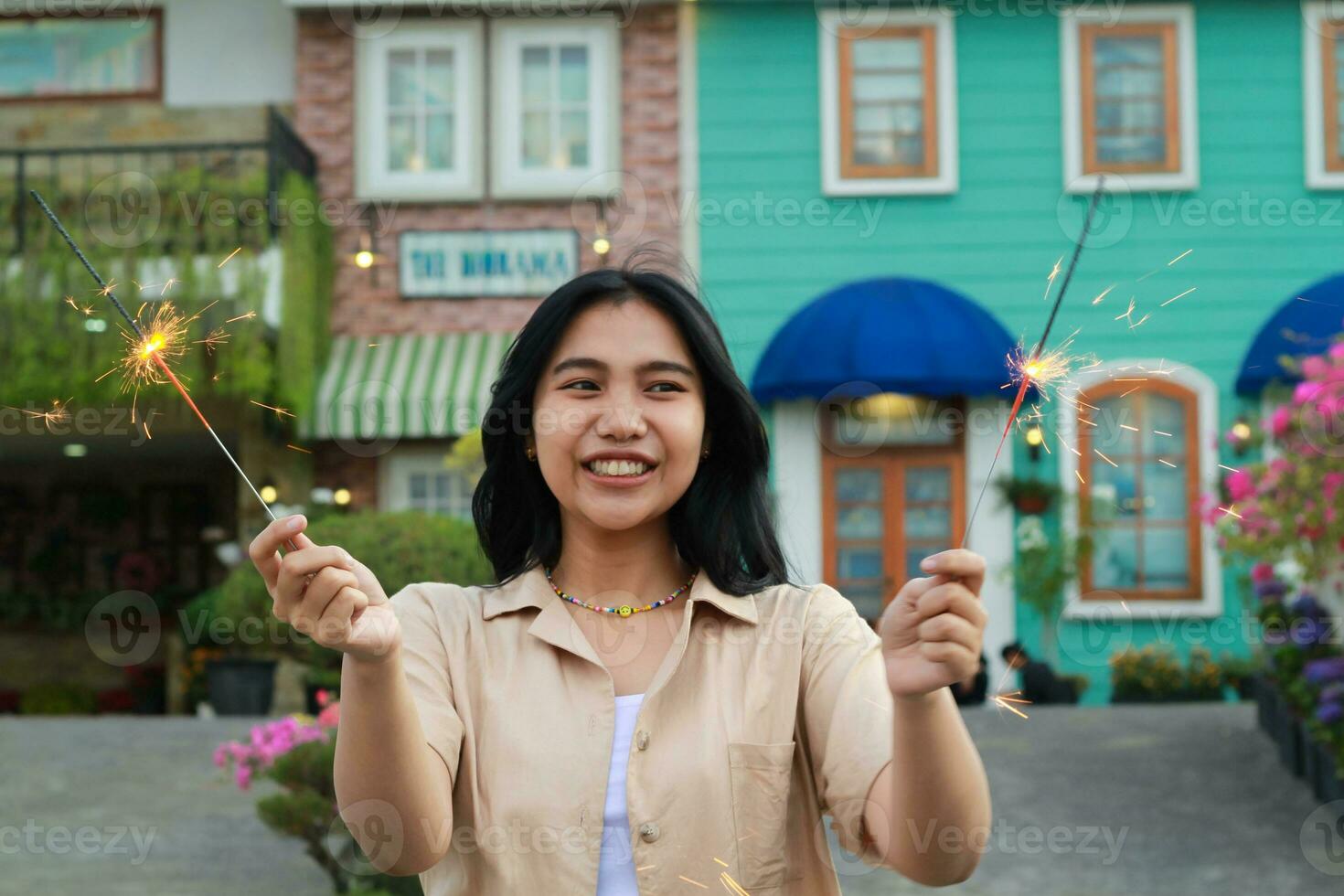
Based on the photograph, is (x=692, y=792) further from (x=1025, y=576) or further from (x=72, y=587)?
(x=72, y=587)

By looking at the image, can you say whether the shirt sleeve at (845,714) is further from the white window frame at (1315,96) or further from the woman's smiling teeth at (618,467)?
the white window frame at (1315,96)

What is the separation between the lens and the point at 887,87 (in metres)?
11.0

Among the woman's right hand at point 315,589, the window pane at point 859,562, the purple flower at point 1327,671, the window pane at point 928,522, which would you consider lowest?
the purple flower at point 1327,671

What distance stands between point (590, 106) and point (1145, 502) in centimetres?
513

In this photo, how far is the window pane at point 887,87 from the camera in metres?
11.0

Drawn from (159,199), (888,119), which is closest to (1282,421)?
(888,119)

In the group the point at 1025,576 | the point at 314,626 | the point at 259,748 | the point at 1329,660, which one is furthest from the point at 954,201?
the point at 314,626

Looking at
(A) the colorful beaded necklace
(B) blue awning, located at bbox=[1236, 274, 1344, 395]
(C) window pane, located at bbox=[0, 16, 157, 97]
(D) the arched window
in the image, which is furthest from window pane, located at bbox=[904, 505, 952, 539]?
(A) the colorful beaded necklace

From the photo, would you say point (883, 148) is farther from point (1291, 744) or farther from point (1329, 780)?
point (1329, 780)

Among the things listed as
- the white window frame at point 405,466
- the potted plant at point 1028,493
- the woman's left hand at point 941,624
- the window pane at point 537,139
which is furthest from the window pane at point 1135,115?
the woman's left hand at point 941,624

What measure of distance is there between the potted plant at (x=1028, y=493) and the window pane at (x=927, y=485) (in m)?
0.42

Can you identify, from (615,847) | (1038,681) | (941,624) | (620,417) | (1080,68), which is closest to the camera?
(941,624)

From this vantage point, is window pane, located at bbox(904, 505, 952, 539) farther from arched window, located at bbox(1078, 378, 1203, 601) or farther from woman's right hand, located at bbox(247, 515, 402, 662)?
woman's right hand, located at bbox(247, 515, 402, 662)

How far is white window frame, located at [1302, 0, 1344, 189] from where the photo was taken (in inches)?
420
